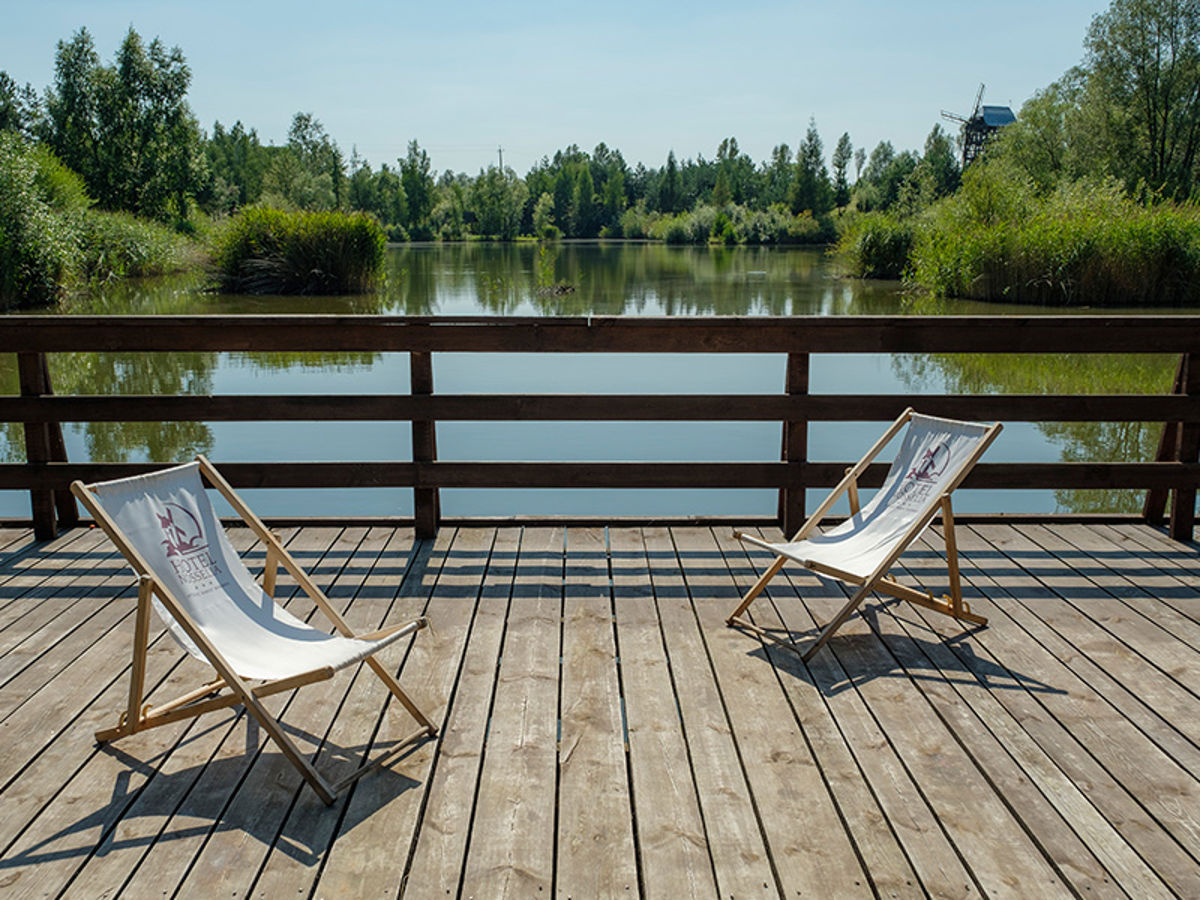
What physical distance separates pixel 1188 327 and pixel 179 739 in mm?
4326

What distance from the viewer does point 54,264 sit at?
19172 millimetres

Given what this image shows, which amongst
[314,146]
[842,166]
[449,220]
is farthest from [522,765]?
[842,166]

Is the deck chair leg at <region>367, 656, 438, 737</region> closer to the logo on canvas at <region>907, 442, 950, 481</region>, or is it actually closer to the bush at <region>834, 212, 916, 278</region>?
the logo on canvas at <region>907, 442, 950, 481</region>

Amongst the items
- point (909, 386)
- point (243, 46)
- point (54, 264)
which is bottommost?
point (909, 386)

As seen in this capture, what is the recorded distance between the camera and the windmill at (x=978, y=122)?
260 ft

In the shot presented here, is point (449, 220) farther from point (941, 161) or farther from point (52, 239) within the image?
point (52, 239)

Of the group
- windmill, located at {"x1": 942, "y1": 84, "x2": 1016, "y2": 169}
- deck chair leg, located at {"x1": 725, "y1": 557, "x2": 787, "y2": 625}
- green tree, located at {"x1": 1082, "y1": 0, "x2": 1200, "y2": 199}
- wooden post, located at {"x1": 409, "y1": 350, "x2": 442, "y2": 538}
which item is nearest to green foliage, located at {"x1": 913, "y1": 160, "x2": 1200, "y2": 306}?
wooden post, located at {"x1": 409, "y1": 350, "x2": 442, "y2": 538}

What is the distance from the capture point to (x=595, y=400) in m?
4.32

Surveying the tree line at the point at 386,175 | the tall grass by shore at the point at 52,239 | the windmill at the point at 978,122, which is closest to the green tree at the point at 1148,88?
the tree line at the point at 386,175

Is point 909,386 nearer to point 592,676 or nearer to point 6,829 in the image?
point 592,676

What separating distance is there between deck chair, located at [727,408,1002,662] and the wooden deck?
0.43 feet

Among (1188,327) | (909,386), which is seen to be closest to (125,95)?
(909,386)

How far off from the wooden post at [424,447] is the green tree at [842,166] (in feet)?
258

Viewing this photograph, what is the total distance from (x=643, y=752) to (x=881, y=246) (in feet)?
84.3
